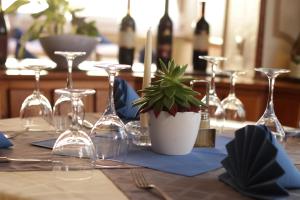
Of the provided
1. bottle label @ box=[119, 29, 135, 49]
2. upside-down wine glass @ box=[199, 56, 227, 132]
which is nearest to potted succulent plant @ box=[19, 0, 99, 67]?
bottle label @ box=[119, 29, 135, 49]

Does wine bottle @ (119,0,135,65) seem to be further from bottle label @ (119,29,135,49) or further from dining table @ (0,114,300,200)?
dining table @ (0,114,300,200)

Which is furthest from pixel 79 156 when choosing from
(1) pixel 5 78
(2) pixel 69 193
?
(1) pixel 5 78

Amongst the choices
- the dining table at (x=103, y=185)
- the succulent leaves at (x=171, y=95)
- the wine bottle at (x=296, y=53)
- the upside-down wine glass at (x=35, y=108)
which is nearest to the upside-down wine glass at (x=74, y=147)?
the dining table at (x=103, y=185)

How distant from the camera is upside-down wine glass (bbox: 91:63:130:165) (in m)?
1.16

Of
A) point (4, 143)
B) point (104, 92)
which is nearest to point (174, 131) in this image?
point (4, 143)

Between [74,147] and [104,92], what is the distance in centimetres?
114

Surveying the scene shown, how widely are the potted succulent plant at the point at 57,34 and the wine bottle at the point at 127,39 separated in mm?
191

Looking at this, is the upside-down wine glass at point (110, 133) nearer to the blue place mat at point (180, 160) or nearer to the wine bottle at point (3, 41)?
the blue place mat at point (180, 160)

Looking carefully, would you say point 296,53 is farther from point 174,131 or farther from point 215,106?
point 174,131

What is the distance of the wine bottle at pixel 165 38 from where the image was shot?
2486 mm

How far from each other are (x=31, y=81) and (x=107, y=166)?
1.12 meters

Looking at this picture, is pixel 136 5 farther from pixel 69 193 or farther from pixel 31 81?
pixel 69 193

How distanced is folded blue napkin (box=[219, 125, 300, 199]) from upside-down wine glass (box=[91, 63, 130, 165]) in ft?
0.91

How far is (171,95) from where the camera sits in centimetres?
116
